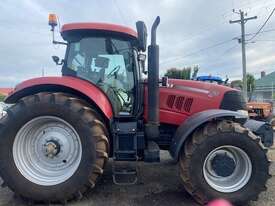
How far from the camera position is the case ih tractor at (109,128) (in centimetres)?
413

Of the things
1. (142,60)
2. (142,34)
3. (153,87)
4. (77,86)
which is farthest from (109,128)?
(142,34)

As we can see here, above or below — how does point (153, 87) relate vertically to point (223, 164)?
above

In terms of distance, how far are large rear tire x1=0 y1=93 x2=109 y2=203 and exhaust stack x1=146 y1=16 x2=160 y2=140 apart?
2.45 ft

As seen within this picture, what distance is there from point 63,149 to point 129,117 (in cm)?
117

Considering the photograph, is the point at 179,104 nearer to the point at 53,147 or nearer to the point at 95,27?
the point at 95,27

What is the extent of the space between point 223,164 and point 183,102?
126cm

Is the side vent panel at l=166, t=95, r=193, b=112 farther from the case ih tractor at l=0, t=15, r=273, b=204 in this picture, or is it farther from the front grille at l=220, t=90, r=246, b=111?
the front grille at l=220, t=90, r=246, b=111

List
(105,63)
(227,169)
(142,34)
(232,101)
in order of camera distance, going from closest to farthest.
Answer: (227,169) → (142,34) → (105,63) → (232,101)

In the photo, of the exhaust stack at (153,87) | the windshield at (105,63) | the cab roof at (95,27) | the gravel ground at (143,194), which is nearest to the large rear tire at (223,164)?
the gravel ground at (143,194)

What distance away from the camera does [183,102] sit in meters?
5.03

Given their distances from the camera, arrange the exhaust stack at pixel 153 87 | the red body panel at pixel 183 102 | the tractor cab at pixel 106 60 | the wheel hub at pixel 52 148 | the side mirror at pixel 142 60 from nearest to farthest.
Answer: the wheel hub at pixel 52 148 → the exhaust stack at pixel 153 87 → the tractor cab at pixel 106 60 → the red body panel at pixel 183 102 → the side mirror at pixel 142 60

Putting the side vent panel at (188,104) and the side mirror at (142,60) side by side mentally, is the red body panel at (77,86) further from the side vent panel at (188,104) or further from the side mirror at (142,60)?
the side vent panel at (188,104)

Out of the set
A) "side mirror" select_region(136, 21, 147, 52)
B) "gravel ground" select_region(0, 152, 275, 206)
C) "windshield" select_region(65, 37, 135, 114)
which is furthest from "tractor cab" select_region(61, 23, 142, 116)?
"gravel ground" select_region(0, 152, 275, 206)

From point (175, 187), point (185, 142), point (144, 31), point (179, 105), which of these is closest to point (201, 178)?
point (185, 142)
